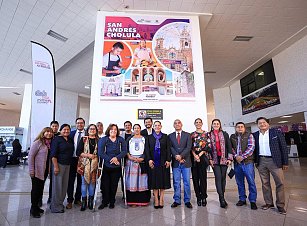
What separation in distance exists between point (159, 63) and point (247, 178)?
3255 mm

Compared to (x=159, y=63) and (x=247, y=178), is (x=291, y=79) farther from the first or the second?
(x=247, y=178)

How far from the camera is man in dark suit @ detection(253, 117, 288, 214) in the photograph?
8.70 feet

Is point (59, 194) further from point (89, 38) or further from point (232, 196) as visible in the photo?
point (89, 38)

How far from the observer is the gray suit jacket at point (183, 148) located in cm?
295

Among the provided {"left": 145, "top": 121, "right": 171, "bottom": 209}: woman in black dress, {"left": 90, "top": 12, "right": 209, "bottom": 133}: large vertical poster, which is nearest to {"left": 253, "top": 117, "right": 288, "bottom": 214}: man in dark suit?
{"left": 90, "top": 12, "right": 209, "bottom": 133}: large vertical poster

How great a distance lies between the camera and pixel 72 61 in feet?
27.3

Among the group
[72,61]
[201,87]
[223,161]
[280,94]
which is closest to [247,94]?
[280,94]

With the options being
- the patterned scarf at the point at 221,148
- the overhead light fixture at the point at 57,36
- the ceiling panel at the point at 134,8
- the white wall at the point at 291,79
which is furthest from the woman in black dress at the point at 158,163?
the white wall at the point at 291,79

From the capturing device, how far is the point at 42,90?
13.3 ft

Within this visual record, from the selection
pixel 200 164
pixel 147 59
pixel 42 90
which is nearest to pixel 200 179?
pixel 200 164

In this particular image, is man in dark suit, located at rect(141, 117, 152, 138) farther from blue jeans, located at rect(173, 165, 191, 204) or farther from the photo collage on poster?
the photo collage on poster

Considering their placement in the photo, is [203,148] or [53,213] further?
[203,148]

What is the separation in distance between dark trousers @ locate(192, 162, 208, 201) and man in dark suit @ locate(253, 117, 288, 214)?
2.91ft

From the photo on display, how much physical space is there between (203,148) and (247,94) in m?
8.90
